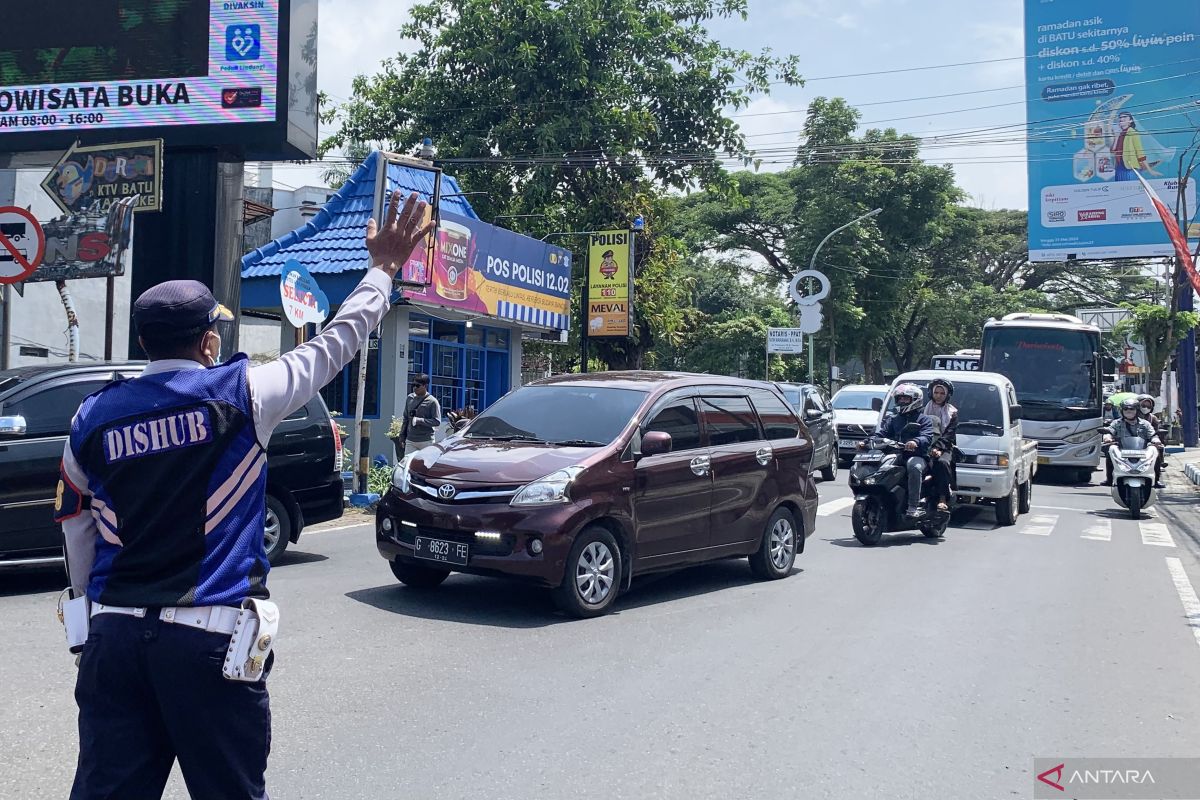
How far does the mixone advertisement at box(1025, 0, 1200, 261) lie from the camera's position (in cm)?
3269

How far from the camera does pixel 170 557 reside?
2539 mm

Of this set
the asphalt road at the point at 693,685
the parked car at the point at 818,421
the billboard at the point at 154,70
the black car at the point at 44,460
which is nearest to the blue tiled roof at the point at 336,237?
the billboard at the point at 154,70

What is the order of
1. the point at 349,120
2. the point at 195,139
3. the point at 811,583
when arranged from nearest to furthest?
1. the point at 811,583
2. the point at 195,139
3. the point at 349,120

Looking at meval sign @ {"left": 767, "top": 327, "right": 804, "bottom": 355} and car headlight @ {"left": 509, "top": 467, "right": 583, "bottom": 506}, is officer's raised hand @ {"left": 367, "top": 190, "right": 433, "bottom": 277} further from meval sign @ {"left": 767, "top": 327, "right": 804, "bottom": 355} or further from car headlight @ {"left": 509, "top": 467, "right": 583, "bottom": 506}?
meval sign @ {"left": 767, "top": 327, "right": 804, "bottom": 355}

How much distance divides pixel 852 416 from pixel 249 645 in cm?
2161

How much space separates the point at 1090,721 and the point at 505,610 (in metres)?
3.86

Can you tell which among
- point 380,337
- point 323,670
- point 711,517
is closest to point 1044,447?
point 380,337

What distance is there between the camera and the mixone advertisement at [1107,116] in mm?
32688

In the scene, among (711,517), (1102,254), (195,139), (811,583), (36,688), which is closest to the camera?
(36,688)

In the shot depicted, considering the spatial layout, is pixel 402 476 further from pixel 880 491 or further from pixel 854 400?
pixel 854 400

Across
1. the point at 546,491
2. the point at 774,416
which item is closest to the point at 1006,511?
the point at 774,416

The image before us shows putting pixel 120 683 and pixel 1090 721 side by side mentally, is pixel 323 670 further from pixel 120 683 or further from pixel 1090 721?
pixel 1090 721

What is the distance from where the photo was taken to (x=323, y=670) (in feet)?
19.4

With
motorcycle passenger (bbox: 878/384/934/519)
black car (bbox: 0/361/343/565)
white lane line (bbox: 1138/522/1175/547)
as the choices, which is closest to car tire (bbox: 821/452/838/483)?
white lane line (bbox: 1138/522/1175/547)
